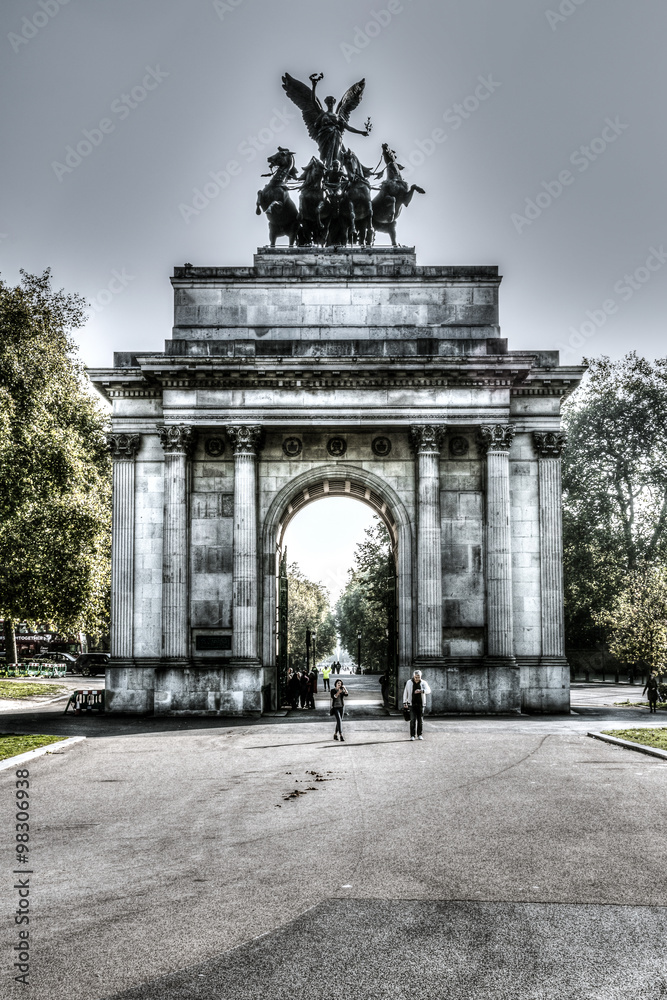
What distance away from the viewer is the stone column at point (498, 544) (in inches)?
1150

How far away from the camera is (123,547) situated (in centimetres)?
3034

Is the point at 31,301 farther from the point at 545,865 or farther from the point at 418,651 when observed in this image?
the point at 545,865

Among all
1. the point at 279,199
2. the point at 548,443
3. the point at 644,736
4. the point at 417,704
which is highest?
the point at 279,199

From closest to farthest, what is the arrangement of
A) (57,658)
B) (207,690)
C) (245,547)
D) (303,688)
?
(207,690), (245,547), (303,688), (57,658)

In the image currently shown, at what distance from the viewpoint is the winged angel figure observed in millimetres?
33250

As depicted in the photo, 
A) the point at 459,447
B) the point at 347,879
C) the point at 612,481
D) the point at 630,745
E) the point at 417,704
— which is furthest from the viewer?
the point at 612,481

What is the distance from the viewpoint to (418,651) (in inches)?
1142

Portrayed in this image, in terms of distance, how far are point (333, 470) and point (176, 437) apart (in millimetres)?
5216

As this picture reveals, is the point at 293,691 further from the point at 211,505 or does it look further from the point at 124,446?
the point at 124,446

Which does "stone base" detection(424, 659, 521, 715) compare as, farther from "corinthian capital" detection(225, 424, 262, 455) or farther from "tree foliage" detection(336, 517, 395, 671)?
"tree foliage" detection(336, 517, 395, 671)

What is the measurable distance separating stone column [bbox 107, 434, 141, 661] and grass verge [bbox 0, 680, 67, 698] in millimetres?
11689

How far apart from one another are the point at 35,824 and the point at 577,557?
5262 cm

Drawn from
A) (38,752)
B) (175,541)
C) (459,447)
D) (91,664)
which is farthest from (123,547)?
(91,664)

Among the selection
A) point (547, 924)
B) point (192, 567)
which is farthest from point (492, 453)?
point (547, 924)
